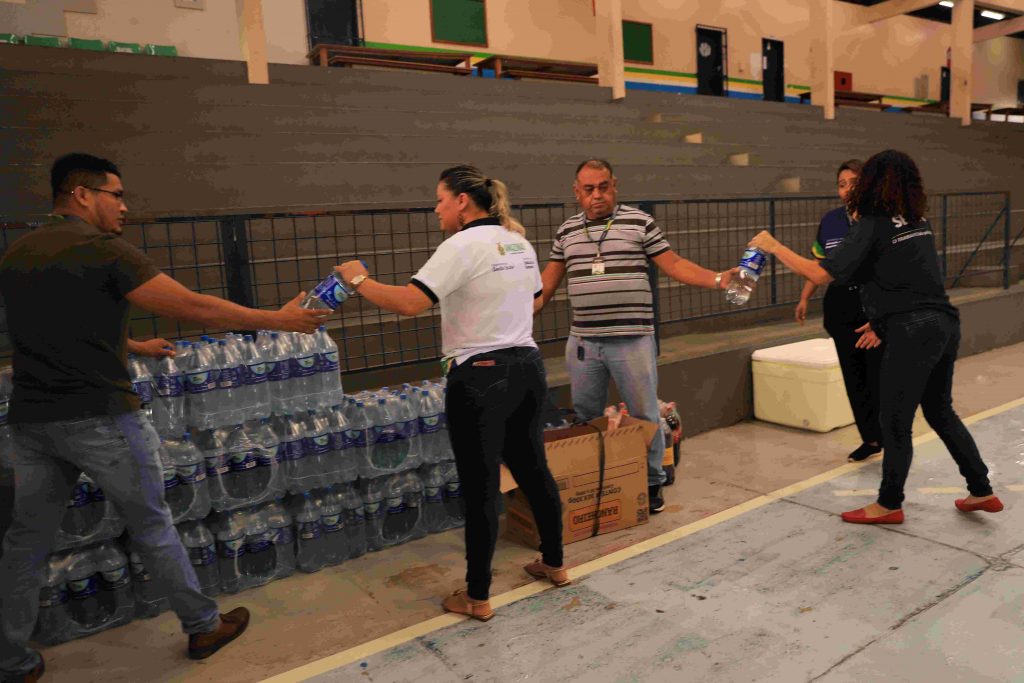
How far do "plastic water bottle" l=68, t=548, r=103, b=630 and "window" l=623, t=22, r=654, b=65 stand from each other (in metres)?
12.6

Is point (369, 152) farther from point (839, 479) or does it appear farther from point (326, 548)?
point (839, 479)

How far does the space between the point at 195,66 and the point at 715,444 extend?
5.43m

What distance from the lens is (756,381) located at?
551cm

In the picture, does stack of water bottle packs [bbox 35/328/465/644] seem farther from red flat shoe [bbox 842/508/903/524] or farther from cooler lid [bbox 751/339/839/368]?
cooler lid [bbox 751/339/839/368]

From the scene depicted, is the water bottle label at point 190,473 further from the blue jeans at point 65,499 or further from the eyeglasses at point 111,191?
the eyeglasses at point 111,191

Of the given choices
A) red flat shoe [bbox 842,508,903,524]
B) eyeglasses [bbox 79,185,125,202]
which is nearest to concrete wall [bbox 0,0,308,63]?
eyeglasses [bbox 79,185,125,202]

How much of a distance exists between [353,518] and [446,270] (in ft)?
5.14

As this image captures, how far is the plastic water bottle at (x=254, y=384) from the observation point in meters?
3.18

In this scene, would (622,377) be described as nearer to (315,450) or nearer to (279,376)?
(315,450)

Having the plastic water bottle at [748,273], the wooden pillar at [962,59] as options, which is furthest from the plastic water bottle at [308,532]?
the wooden pillar at [962,59]

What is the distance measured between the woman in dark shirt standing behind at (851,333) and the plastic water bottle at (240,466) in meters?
3.18

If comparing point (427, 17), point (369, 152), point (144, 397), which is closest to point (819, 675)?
point (144, 397)

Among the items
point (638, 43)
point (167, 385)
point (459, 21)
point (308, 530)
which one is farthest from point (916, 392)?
point (638, 43)

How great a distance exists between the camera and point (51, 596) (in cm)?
277
